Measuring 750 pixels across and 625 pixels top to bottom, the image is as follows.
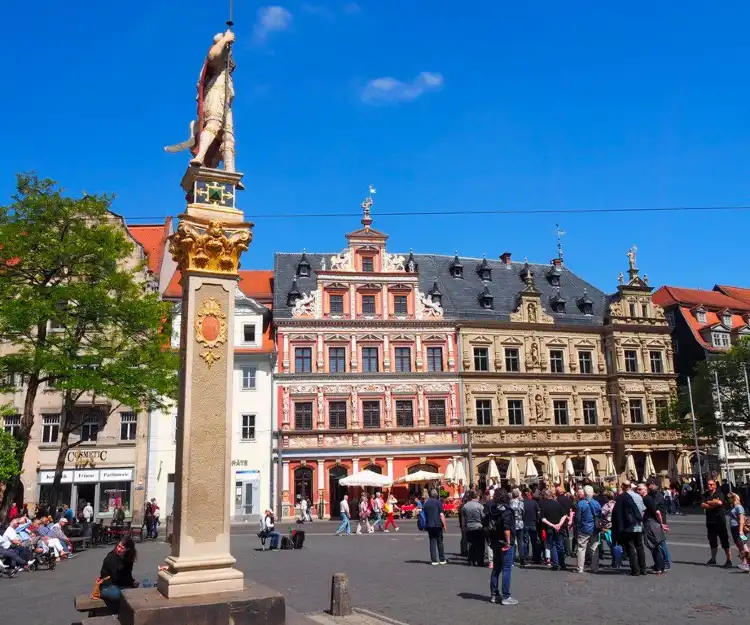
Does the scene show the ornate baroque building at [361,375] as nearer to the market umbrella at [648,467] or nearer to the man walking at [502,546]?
the market umbrella at [648,467]

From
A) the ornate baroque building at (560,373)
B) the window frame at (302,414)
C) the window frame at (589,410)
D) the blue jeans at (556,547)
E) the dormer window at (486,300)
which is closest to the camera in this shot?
the blue jeans at (556,547)

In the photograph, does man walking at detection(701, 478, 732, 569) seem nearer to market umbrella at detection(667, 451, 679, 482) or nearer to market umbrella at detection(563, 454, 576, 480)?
market umbrella at detection(563, 454, 576, 480)

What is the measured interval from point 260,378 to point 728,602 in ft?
102

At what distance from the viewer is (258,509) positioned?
3759cm

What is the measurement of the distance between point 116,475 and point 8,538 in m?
20.0

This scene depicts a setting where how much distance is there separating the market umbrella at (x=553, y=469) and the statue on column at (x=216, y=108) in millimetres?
34061

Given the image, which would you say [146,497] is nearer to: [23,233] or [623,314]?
[23,233]

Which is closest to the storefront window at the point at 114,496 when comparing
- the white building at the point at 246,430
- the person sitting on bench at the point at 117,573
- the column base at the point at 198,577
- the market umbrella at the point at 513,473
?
the white building at the point at 246,430

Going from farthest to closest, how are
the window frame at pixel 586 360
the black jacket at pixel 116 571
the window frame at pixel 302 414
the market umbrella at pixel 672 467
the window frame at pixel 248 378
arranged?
the window frame at pixel 586 360 → the market umbrella at pixel 672 467 → the window frame at pixel 248 378 → the window frame at pixel 302 414 → the black jacket at pixel 116 571

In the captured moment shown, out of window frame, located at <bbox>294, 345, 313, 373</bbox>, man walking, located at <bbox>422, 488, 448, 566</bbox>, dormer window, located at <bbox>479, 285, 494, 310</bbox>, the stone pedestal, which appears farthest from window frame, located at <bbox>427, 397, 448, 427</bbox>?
the stone pedestal

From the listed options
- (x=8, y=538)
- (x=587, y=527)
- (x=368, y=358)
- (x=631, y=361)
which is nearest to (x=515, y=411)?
(x=631, y=361)

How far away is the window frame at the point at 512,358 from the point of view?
42.8m

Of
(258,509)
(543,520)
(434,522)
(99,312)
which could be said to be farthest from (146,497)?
(543,520)

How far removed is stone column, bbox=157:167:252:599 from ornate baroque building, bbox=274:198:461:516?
29.4m
